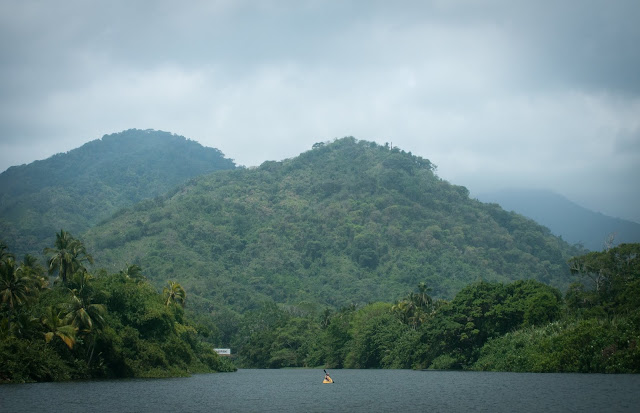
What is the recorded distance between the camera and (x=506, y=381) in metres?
65.3

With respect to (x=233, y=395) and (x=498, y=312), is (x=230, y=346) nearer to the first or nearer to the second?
(x=498, y=312)

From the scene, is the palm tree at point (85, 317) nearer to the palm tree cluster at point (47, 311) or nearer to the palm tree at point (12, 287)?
the palm tree cluster at point (47, 311)

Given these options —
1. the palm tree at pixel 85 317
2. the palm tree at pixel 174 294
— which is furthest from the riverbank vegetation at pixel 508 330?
the palm tree at pixel 85 317

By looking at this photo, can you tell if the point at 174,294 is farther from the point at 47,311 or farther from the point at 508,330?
the point at 508,330

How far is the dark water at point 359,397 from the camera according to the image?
4425 cm

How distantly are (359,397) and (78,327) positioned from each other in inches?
1333

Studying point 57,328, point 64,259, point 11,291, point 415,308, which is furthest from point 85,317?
point 415,308

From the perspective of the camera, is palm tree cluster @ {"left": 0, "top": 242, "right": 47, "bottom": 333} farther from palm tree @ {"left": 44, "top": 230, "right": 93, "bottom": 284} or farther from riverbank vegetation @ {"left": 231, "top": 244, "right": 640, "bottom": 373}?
riverbank vegetation @ {"left": 231, "top": 244, "right": 640, "bottom": 373}

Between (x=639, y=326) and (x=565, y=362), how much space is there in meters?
10.3

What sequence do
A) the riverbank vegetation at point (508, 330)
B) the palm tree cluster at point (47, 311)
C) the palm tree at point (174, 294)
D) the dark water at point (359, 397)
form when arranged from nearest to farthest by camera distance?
the dark water at point (359, 397)
the palm tree cluster at point (47, 311)
the riverbank vegetation at point (508, 330)
the palm tree at point (174, 294)

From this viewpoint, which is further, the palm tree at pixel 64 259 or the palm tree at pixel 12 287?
the palm tree at pixel 64 259

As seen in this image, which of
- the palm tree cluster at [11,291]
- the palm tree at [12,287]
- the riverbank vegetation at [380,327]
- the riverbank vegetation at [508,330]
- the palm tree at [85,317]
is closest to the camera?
the palm tree cluster at [11,291]

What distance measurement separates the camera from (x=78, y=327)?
7112cm

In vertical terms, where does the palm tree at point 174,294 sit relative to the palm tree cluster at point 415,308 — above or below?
above
